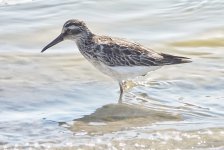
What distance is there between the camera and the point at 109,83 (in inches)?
399

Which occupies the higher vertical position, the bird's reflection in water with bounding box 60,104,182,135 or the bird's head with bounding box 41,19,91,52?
the bird's head with bounding box 41,19,91,52

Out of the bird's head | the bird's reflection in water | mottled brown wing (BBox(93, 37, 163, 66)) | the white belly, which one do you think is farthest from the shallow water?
the bird's head

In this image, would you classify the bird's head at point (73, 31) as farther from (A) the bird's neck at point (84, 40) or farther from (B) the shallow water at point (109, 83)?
(B) the shallow water at point (109, 83)

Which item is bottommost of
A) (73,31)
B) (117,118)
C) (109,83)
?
(117,118)

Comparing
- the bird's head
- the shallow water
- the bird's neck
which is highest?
the bird's head

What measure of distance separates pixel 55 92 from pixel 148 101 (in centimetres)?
123

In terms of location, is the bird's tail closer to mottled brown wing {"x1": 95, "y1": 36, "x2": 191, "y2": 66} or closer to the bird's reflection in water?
mottled brown wing {"x1": 95, "y1": 36, "x2": 191, "y2": 66}

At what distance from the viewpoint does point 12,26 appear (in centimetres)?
1187

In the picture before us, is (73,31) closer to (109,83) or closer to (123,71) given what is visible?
(109,83)

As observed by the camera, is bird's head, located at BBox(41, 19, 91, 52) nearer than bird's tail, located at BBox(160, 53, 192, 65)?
No

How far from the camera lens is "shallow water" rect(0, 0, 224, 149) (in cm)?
798

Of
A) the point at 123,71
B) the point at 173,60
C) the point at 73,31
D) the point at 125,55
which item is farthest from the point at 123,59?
the point at 73,31

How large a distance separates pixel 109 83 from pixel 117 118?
1481 mm

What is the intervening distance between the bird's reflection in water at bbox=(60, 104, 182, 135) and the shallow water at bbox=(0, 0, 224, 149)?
0.5 inches
